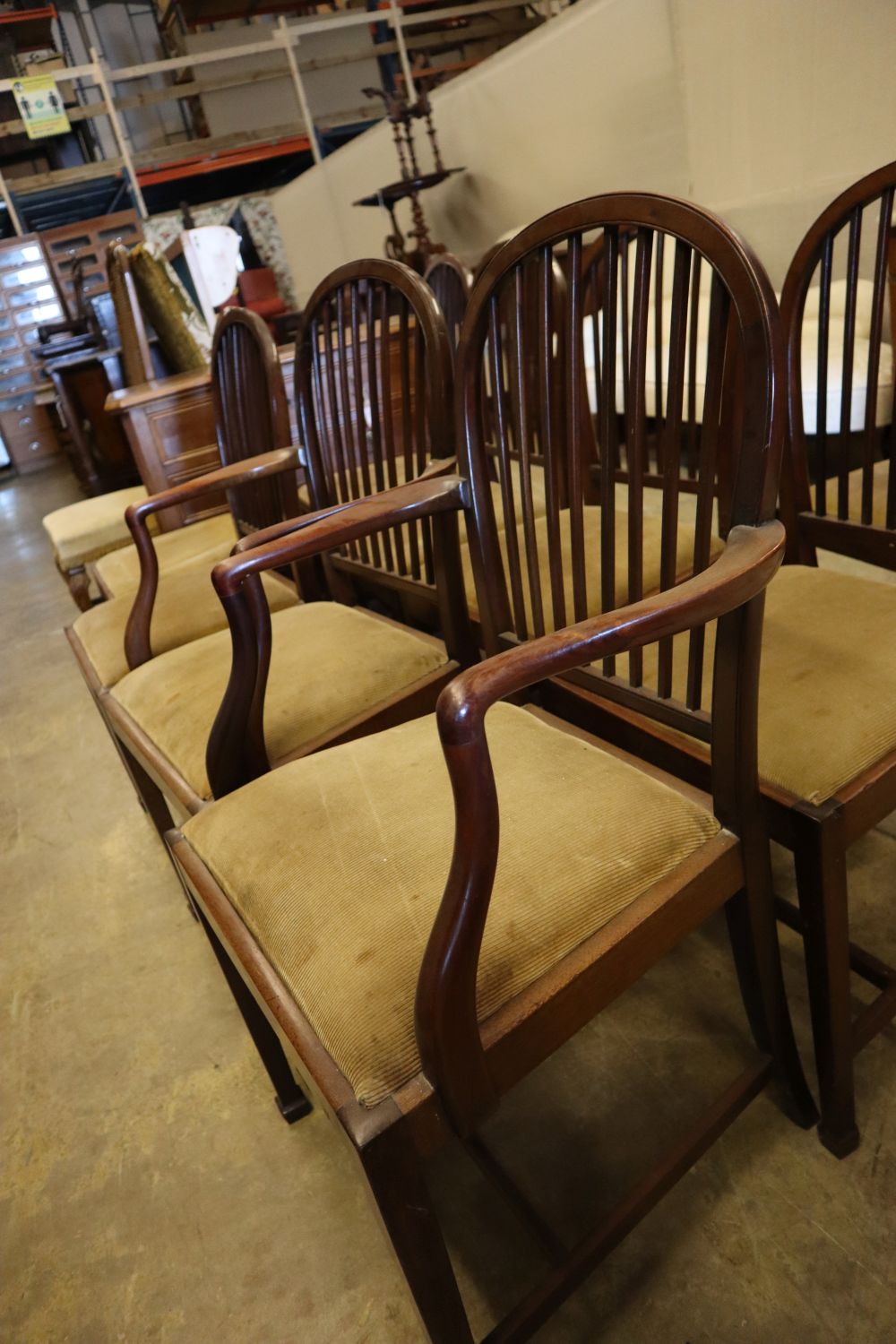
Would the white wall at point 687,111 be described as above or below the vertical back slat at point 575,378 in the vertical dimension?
above

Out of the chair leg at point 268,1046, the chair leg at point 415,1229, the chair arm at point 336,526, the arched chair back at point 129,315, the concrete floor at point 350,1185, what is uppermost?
the arched chair back at point 129,315

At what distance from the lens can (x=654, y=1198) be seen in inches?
33.7

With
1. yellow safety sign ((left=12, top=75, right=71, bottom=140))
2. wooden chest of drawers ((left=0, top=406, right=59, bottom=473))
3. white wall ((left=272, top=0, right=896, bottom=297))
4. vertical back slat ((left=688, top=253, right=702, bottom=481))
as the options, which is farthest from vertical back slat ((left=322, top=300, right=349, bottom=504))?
wooden chest of drawers ((left=0, top=406, right=59, bottom=473))

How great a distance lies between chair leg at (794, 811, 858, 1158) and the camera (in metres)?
0.82

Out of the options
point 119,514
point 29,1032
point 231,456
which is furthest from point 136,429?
point 29,1032

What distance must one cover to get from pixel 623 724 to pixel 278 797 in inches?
16.1

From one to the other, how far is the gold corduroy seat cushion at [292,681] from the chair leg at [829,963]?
1.95 feet

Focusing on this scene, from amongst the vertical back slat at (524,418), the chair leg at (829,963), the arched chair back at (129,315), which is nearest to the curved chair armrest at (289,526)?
the vertical back slat at (524,418)

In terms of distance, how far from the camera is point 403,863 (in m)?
0.78

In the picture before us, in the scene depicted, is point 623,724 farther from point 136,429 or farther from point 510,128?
point 510,128

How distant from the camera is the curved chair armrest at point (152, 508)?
1.42 m

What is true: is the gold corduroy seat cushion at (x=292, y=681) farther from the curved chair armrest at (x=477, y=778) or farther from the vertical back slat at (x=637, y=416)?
the curved chair armrest at (x=477, y=778)

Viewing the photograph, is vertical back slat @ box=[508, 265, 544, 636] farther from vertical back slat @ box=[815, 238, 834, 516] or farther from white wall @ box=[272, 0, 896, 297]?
white wall @ box=[272, 0, 896, 297]

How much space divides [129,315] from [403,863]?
Answer: 261 centimetres
